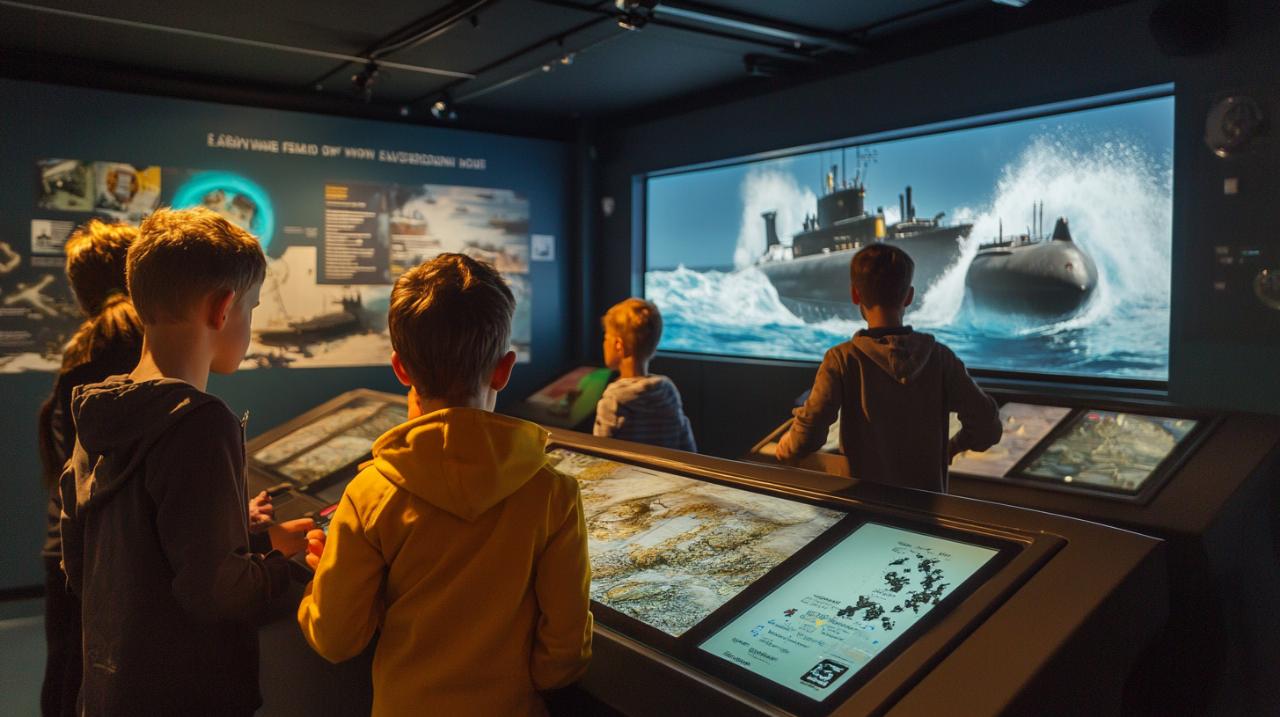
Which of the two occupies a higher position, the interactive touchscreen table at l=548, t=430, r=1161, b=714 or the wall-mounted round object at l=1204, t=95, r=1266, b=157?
the wall-mounted round object at l=1204, t=95, r=1266, b=157

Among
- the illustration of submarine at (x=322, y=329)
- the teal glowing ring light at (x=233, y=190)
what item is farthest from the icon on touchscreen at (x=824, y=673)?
the illustration of submarine at (x=322, y=329)

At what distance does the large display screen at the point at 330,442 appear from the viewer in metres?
2.92

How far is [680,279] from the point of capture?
6883 millimetres

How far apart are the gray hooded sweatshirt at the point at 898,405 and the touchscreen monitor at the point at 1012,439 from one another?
598mm

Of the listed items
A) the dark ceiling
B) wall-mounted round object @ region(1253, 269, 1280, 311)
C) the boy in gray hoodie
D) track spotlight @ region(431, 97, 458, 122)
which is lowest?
the boy in gray hoodie

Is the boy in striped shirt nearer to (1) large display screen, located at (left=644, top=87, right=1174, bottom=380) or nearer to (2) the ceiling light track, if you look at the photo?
(1) large display screen, located at (left=644, top=87, right=1174, bottom=380)

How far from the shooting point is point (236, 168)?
236 inches

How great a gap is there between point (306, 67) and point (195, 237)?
4.69 meters

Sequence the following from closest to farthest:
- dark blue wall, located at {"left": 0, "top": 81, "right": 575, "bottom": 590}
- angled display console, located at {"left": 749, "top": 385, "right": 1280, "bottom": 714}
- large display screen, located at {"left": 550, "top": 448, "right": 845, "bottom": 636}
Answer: large display screen, located at {"left": 550, "top": 448, "right": 845, "bottom": 636}, angled display console, located at {"left": 749, "top": 385, "right": 1280, "bottom": 714}, dark blue wall, located at {"left": 0, "top": 81, "right": 575, "bottom": 590}

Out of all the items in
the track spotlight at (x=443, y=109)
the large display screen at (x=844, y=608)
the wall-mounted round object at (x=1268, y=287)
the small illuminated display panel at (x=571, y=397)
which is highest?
the track spotlight at (x=443, y=109)

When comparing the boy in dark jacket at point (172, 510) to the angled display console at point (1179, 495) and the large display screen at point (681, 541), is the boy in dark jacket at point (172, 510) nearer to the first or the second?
the large display screen at point (681, 541)

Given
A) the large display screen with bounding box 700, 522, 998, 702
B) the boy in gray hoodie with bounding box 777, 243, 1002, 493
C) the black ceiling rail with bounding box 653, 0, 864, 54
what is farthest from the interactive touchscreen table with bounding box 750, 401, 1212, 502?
the black ceiling rail with bounding box 653, 0, 864, 54

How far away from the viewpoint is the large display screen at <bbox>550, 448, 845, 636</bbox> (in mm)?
1497

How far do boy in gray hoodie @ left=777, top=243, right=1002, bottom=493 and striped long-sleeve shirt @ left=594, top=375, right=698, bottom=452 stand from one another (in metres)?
0.74
